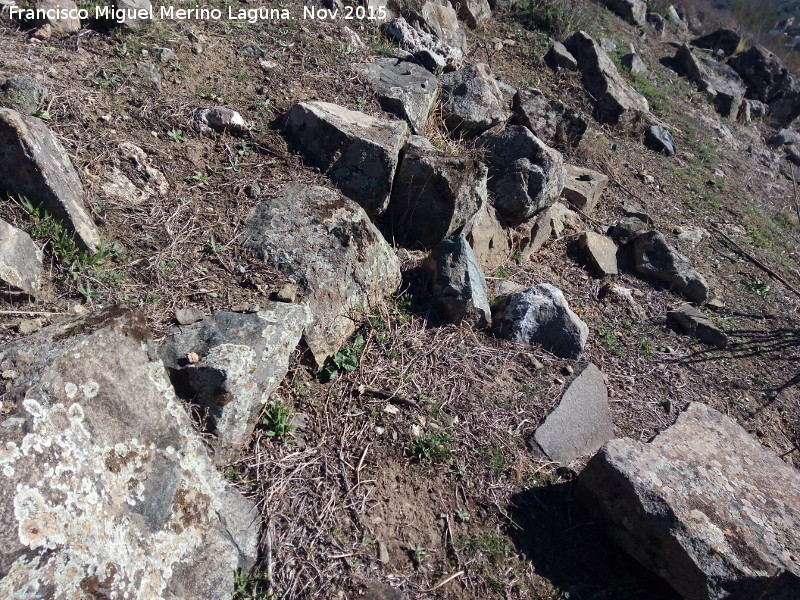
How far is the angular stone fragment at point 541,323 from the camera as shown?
12.7 ft

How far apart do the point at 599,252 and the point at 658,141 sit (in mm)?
3200

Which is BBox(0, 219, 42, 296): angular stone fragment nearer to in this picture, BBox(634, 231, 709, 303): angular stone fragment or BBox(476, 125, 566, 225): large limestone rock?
BBox(476, 125, 566, 225): large limestone rock

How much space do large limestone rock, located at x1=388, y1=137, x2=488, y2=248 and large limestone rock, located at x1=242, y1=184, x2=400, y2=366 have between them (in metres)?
0.47

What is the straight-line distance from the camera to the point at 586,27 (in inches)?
359

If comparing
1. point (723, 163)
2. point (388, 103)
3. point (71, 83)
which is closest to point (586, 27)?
point (723, 163)

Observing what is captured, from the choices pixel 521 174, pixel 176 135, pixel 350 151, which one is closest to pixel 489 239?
pixel 521 174

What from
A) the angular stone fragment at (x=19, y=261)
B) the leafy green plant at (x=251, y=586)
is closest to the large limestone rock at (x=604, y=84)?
the angular stone fragment at (x=19, y=261)

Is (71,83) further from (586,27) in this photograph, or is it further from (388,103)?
(586,27)

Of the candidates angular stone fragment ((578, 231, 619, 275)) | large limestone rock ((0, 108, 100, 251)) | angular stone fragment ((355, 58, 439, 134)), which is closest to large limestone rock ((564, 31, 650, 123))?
angular stone fragment ((578, 231, 619, 275))

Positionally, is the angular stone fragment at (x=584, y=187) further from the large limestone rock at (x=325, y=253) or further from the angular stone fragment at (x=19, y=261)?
the angular stone fragment at (x=19, y=261)

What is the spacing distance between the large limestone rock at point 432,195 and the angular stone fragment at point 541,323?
0.70 m

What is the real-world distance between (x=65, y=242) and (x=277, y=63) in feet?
8.48

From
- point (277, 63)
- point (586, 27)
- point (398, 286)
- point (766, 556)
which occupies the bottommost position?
point (398, 286)

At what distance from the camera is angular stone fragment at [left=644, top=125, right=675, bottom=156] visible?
7359 mm
